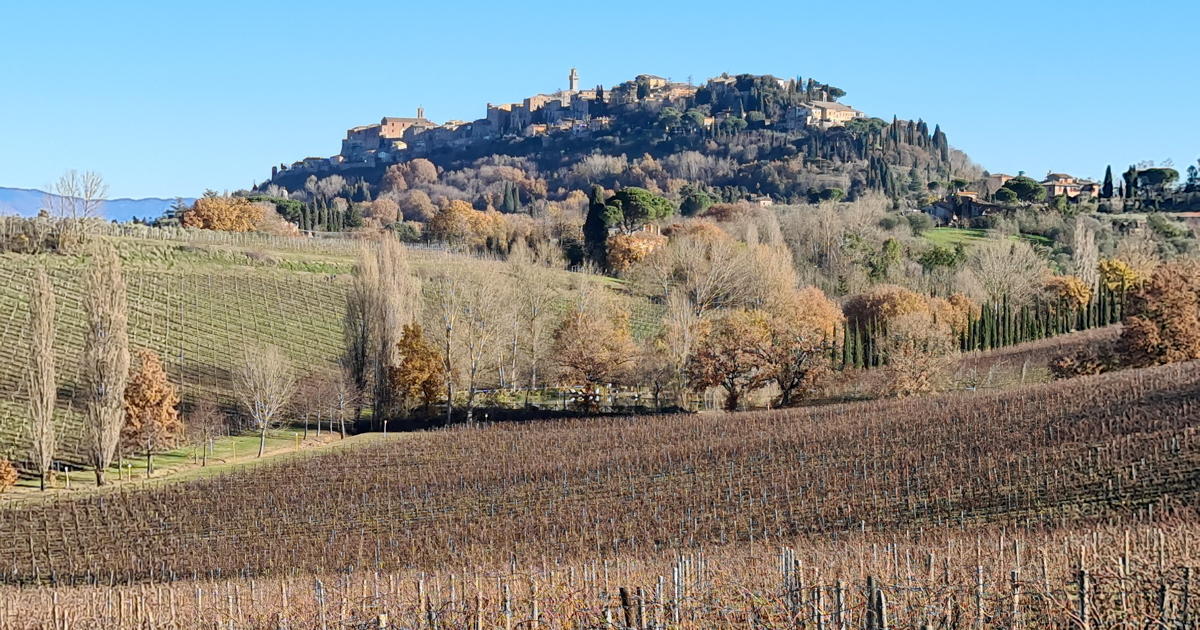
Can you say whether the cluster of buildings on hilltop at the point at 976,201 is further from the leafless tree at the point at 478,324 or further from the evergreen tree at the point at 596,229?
the leafless tree at the point at 478,324

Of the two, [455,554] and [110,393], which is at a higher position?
[110,393]

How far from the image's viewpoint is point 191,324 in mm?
53688

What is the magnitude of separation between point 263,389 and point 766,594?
108ft

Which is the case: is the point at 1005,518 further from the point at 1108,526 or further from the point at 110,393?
the point at 110,393

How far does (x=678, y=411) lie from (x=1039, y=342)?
27.3 metres

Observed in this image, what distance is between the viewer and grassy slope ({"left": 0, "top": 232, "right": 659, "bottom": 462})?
144 ft

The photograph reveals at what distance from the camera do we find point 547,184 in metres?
195

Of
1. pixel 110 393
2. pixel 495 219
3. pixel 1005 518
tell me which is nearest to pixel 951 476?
pixel 1005 518

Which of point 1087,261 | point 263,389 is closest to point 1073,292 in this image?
point 1087,261

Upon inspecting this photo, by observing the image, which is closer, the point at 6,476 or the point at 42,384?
the point at 6,476

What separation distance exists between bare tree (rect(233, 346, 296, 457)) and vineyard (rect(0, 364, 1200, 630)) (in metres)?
5.89

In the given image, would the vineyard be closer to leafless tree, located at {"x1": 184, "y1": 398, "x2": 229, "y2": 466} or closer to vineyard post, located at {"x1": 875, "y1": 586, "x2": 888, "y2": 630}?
vineyard post, located at {"x1": 875, "y1": 586, "x2": 888, "y2": 630}

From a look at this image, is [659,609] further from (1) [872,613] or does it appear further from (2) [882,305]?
(2) [882,305]

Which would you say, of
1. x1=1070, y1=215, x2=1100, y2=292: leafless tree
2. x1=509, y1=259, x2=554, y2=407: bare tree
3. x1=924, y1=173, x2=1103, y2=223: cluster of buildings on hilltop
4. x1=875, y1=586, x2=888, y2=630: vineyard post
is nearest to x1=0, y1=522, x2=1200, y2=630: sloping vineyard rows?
x1=875, y1=586, x2=888, y2=630: vineyard post
